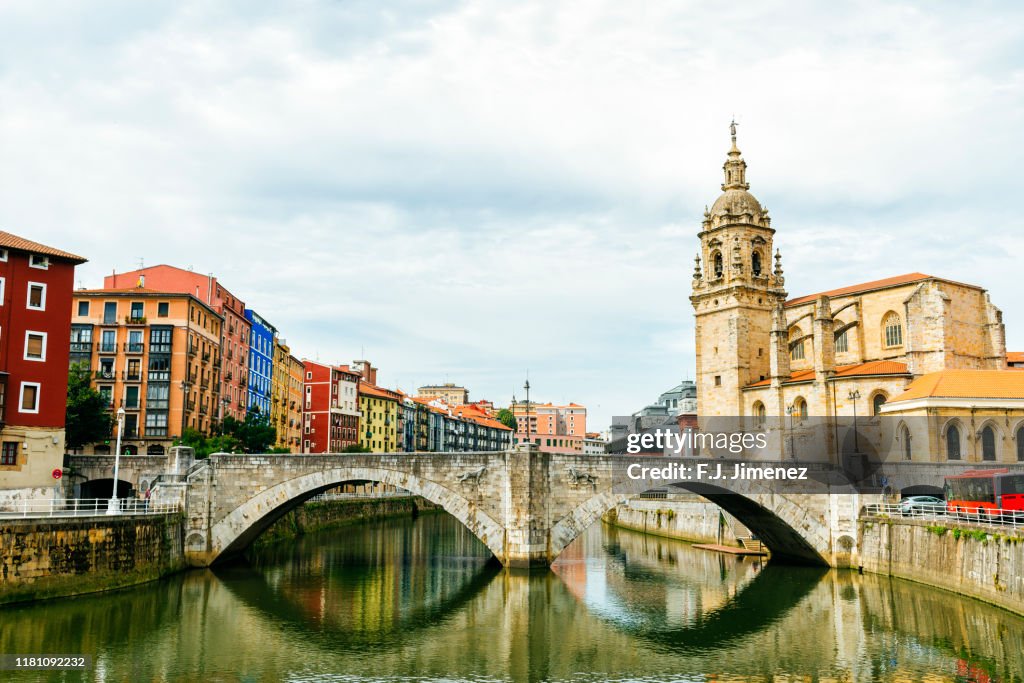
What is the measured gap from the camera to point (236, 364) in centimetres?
7175

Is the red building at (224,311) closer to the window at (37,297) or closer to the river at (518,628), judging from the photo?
the window at (37,297)

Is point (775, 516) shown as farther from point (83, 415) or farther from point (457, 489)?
point (83, 415)

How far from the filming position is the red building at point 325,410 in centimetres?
9569

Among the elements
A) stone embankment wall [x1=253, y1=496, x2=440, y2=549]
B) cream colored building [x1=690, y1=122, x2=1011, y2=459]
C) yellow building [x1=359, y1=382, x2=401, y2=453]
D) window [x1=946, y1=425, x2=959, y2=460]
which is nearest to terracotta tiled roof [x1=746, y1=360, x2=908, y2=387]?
cream colored building [x1=690, y1=122, x2=1011, y2=459]

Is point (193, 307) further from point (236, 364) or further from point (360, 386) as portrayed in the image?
point (360, 386)

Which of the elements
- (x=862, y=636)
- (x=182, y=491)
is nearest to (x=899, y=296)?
(x=862, y=636)

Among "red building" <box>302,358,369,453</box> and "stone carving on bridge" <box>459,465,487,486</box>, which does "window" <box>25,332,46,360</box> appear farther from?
"red building" <box>302,358,369,453</box>

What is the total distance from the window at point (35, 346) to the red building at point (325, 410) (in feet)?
186

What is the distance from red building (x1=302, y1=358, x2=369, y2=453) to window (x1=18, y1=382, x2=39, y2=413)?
56.7m

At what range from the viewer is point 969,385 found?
5322 cm

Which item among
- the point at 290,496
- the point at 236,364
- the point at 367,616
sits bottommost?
the point at 367,616

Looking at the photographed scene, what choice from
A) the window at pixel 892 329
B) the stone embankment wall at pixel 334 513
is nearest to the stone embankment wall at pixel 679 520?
the window at pixel 892 329

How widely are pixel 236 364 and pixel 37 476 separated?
113ft

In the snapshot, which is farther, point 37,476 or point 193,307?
point 193,307
